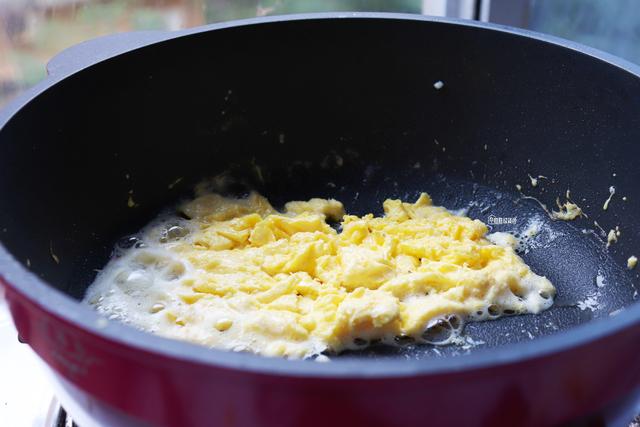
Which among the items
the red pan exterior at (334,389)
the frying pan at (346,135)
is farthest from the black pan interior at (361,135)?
the red pan exterior at (334,389)

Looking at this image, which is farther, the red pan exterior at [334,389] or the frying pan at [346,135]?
the frying pan at [346,135]

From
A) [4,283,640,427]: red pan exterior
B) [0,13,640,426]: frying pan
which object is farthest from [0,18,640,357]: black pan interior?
[4,283,640,427]: red pan exterior

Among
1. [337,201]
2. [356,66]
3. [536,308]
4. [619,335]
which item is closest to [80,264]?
[337,201]

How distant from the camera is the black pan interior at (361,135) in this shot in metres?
1.16

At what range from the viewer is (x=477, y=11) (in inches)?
73.3

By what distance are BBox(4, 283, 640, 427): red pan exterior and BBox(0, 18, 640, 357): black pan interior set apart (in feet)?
1.46

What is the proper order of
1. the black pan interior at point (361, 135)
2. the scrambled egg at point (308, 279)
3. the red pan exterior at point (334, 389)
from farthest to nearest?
1. the black pan interior at point (361, 135)
2. the scrambled egg at point (308, 279)
3. the red pan exterior at point (334, 389)

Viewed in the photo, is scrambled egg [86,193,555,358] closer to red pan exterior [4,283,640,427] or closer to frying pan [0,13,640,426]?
frying pan [0,13,640,426]

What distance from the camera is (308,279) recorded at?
115 centimetres

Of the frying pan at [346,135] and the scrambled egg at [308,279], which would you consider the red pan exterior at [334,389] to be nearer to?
the frying pan at [346,135]

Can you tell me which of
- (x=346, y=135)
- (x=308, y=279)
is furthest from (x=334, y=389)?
(x=346, y=135)

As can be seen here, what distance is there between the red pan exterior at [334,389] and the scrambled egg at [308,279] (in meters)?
0.39

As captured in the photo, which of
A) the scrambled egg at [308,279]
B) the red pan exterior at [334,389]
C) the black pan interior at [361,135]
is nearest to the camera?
the red pan exterior at [334,389]

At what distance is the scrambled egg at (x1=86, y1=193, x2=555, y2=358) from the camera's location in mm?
1040
